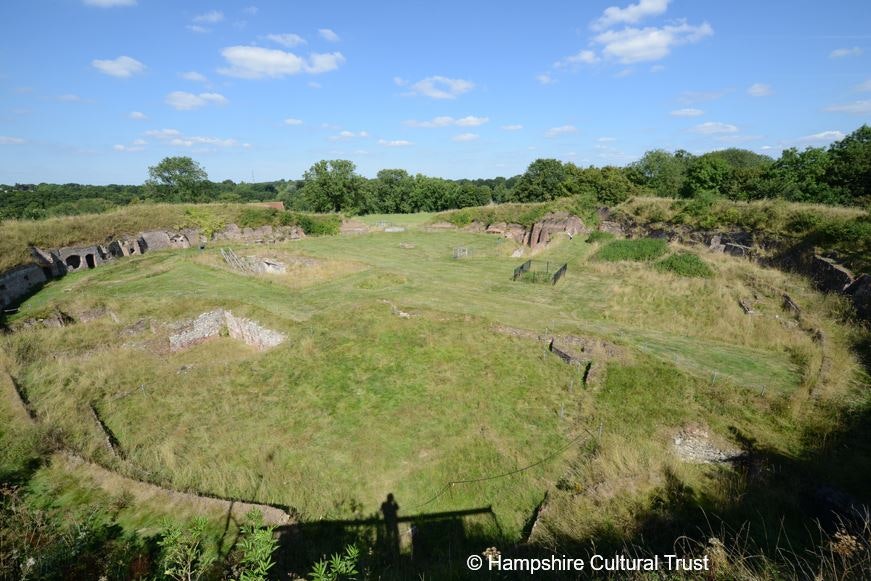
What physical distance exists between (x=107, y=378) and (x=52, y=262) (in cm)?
2207

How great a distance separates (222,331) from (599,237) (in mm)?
30588

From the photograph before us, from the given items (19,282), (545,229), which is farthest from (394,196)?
(19,282)

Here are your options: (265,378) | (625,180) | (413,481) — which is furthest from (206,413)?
(625,180)

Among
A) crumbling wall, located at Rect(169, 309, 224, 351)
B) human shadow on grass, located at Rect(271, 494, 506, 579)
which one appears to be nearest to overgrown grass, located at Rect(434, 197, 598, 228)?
crumbling wall, located at Rect(169, 309, 224, 351)

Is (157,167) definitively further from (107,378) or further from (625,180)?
(625,180)

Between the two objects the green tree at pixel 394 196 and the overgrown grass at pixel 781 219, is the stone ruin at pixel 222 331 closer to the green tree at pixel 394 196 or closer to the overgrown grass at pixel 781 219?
the overgrown grass at pixel 781 219

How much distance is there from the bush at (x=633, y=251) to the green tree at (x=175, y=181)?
66.2 m

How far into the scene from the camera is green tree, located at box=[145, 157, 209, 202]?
202 ft

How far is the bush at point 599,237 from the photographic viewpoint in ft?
108

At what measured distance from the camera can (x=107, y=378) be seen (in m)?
12.8

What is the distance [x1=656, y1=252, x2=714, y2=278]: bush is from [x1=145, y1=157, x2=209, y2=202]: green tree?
7030 cm

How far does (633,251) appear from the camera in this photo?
26094 mm

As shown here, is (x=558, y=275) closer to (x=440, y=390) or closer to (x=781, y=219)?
(x=440, y=390)

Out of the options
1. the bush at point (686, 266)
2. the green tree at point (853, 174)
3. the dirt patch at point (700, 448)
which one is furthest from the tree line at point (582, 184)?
the dirt patch at point (700, 448)
